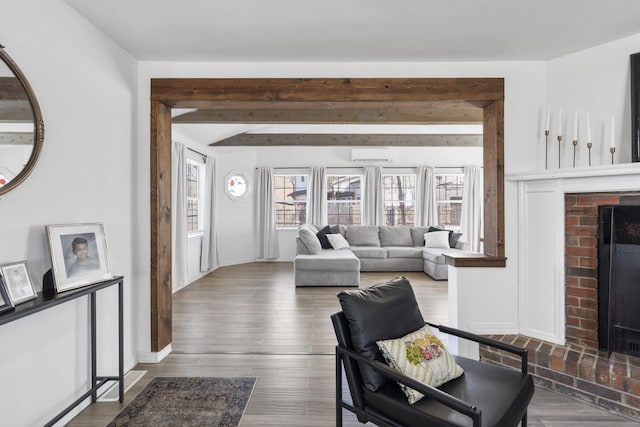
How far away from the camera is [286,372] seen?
2.65m

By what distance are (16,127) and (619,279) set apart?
12.0ft

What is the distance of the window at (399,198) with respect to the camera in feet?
25.8

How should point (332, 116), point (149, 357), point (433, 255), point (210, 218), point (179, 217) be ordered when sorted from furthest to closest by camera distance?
point (210, 218), point (433, 255), point (179, 217), point (332, 116), point (149, 357)

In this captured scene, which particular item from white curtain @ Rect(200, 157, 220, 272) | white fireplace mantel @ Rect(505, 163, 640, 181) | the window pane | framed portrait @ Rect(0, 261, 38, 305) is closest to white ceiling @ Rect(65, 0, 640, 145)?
white fireplace mantel @ Rect(505, 163, 640, 181)

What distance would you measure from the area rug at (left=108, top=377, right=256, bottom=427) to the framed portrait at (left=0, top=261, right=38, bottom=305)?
0.93 meters

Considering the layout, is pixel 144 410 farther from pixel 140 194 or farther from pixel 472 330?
pixel 472 330

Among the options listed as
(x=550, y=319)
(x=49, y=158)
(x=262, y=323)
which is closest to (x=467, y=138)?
(x=550, y=319)

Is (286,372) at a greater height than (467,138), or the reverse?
(467,138)

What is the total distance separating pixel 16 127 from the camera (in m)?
1.72

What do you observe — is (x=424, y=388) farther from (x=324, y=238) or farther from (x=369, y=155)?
(x=369, y=155)

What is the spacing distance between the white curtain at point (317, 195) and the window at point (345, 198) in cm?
22

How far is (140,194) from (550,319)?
3349mm

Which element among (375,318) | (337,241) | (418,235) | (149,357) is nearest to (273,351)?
(149,357)

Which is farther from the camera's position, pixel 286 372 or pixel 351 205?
pixel 351 205
